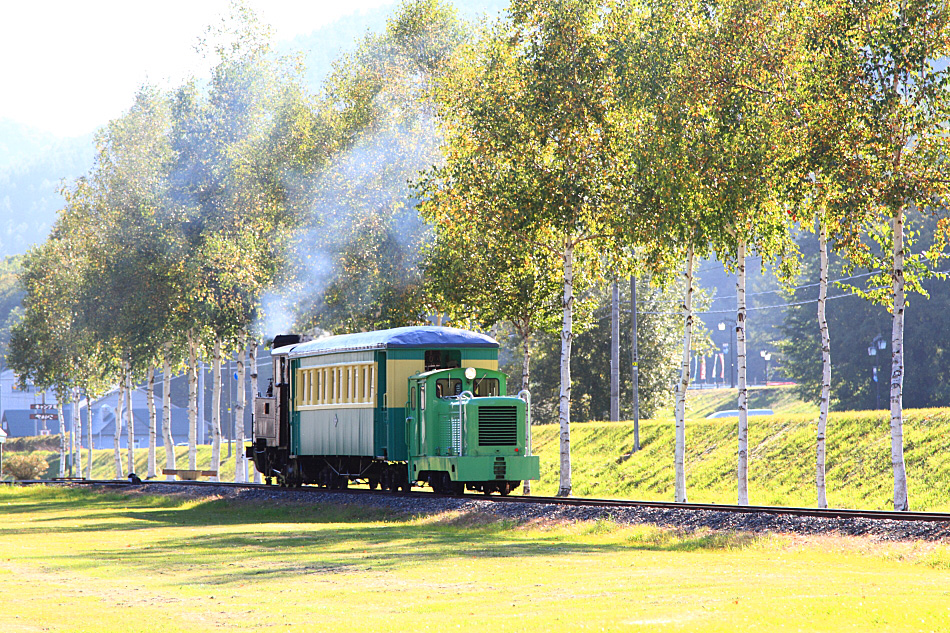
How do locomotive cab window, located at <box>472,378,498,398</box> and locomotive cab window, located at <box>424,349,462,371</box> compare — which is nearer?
locomotive cab window, located at <box>472,378,498,398</box>

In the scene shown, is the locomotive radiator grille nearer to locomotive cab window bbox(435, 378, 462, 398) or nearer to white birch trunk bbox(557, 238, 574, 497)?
locomotive cab window bbox(435, 378, 462, 398)

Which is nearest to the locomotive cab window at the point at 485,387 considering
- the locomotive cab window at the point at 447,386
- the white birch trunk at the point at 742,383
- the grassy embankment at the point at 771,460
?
the locomotive cab window at the point at 447,386

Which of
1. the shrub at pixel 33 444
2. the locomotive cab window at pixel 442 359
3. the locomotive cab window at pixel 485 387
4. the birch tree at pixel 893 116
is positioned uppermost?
the birch tree at pixel 893 116

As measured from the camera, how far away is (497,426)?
2947 centimetres

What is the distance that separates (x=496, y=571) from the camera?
1867cm

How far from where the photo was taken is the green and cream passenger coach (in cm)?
2948

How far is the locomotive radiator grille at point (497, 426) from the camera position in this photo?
29.2 meters

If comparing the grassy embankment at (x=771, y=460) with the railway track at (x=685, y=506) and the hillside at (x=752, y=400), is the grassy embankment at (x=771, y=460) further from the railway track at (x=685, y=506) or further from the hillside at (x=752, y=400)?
the hillside at (x=752, y=400)

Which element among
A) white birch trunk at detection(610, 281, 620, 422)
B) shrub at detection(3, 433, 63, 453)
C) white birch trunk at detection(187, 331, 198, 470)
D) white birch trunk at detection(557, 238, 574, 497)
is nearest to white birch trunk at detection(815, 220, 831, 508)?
white birch trunk at detection(557, 238, 574, 497)

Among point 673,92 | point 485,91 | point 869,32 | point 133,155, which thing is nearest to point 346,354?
point 485,91

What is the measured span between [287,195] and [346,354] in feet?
72.1

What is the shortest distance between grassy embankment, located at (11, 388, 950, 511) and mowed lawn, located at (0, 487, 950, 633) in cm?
1622

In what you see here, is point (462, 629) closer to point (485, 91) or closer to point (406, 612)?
point (406, 612)

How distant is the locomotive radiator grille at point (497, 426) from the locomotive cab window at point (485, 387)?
3.64 feet
